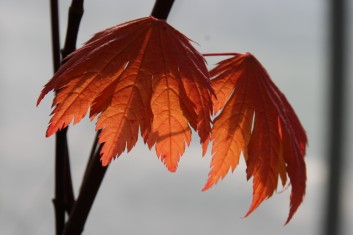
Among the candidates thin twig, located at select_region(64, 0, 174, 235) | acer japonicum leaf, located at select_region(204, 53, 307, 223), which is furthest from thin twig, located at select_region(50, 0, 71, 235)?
acer japonicum leaf, located at select_region(204, 53, 307, 223)

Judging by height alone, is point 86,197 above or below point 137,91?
below

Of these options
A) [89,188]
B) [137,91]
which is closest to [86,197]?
[89,188]

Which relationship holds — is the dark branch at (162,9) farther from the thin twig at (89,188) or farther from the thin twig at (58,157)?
the thin twig at (58,157)

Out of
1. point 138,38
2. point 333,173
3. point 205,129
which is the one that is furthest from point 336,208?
point 138,38

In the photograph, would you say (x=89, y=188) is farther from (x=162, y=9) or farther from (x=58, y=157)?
(x=162, y=9)

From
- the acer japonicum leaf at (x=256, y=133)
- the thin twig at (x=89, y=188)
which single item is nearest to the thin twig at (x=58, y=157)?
the thin twig at (x=89, y=188)

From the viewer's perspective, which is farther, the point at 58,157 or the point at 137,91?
the point at 58,157

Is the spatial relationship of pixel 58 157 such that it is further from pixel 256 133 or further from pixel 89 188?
pixel 256 133
